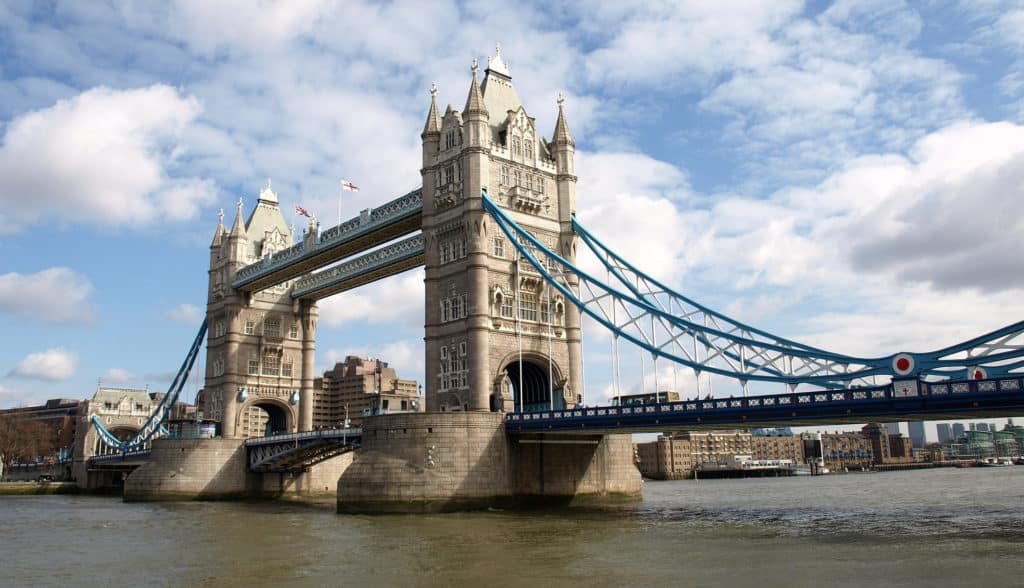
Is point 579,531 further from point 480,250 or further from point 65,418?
point 65,418

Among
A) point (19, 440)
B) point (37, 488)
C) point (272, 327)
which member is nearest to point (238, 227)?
point (272, 327)

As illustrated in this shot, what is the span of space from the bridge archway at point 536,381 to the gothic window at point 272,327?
31.9m

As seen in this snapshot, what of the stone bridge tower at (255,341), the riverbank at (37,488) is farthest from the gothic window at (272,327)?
the riverbank at (37,488)

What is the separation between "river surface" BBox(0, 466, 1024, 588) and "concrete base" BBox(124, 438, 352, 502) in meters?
18.9

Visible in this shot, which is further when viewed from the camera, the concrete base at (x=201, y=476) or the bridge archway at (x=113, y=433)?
the bridge archway at (x=113, y=433)

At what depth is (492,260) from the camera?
57.6 metres

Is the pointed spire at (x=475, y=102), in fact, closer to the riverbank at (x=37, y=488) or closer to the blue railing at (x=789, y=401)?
the blue railing at (x=789, y=401)

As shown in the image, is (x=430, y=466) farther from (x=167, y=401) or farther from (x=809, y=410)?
(x=167, y=401)

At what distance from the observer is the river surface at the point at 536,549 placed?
2558cm

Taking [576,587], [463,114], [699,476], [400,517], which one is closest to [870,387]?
[576,587]

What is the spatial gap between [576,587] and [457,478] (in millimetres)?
25549

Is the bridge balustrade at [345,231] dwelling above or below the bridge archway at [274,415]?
above

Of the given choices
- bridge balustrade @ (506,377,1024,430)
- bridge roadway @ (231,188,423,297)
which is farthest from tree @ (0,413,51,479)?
bridge balustrade @ (506,377,1024,430)

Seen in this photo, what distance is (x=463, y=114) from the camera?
5931 cm
